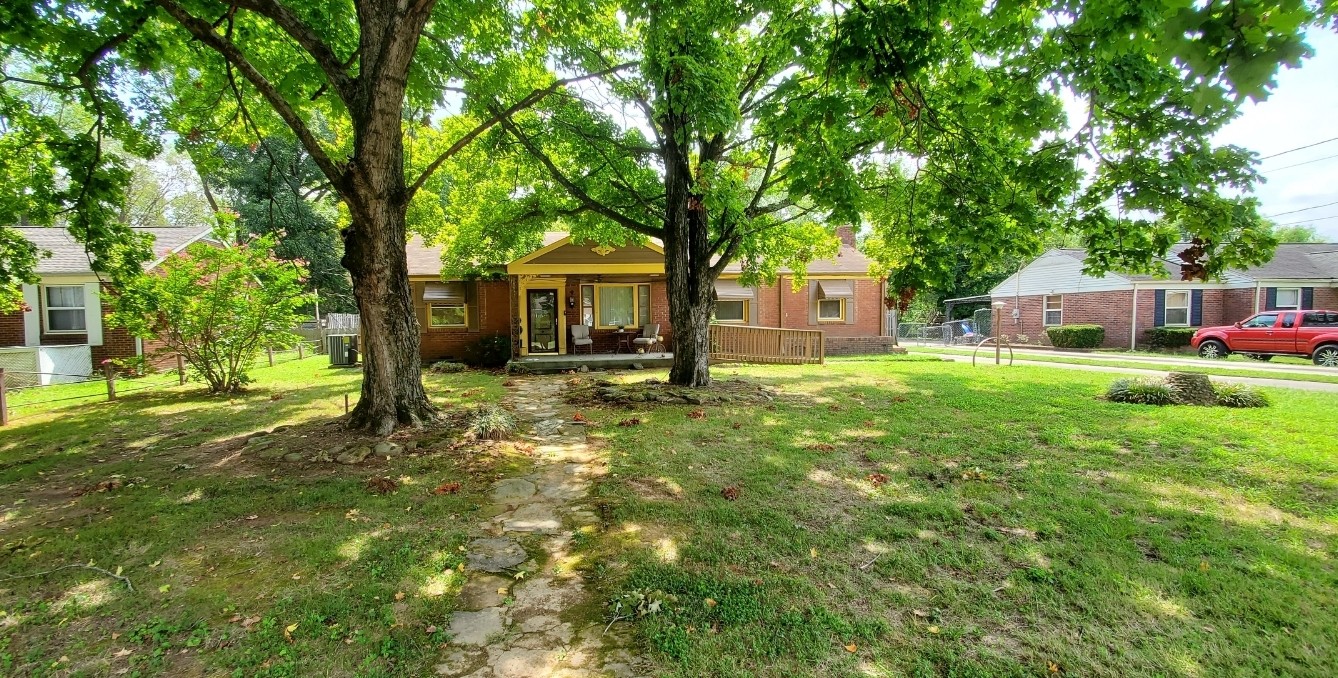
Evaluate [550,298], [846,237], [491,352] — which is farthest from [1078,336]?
[491,352]

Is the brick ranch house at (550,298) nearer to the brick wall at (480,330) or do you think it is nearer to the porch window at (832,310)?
the brick wall at (480,330)

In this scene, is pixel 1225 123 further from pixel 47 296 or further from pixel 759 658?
pixel 47 296

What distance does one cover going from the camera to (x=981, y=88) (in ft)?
20.0

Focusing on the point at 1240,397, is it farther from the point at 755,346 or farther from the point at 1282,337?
the point at 1282,337

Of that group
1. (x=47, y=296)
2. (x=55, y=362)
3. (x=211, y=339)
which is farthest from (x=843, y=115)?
(x=47, y=296)

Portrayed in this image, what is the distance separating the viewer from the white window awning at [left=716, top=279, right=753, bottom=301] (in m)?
18.8

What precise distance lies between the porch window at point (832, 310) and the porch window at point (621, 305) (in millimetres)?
6897

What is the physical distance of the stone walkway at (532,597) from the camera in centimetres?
244

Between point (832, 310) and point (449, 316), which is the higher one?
point (832, 310)

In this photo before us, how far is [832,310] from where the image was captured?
65.2 ft

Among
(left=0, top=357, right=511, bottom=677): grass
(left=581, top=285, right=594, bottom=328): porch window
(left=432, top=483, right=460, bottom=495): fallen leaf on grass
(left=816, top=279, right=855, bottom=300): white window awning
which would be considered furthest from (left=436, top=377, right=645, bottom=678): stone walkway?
(left=816, top=279, right=855, bottom=300): white window awning

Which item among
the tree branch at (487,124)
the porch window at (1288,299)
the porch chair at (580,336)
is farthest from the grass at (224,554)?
the porch window at (1288,299)

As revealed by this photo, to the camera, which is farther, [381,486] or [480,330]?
[480,330]

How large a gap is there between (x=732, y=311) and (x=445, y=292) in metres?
9.66
